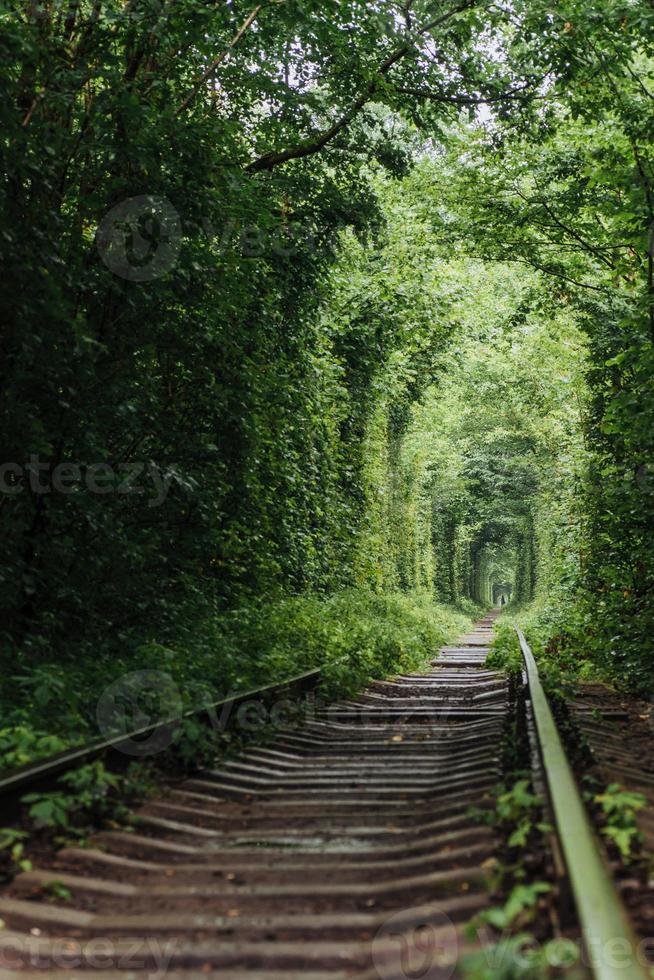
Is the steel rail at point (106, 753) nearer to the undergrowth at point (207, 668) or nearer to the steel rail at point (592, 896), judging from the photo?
the undergrowth at point (207, 668)

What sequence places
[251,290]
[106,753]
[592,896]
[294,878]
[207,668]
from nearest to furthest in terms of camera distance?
1. [592,896]
2. [294,878]
3. [106,753]
4. [207,668]
5. [251,290]

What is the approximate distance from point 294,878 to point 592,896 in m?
1.61

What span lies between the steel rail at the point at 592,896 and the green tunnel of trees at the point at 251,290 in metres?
3.50

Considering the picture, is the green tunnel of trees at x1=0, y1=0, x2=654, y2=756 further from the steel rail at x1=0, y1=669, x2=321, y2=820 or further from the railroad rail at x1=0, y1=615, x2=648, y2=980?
the railroad rail at x1=0, y1=615, x2=648, y2=980

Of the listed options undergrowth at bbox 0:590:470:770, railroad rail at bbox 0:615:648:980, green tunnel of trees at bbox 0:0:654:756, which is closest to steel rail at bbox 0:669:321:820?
railroad rail at bbox 0:615:648:980

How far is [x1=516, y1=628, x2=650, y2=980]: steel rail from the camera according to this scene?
7.39 ft

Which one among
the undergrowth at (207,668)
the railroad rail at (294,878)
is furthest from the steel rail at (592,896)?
the undergrowth at (207,668)

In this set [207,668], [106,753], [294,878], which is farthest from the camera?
[207,668]

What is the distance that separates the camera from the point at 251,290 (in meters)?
11.7

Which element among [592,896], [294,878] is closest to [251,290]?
[294,878]

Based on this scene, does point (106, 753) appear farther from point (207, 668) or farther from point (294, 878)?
point (207, 668)

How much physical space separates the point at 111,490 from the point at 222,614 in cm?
293

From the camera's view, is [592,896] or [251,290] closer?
[592,896]

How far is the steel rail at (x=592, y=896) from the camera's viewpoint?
2.25m
